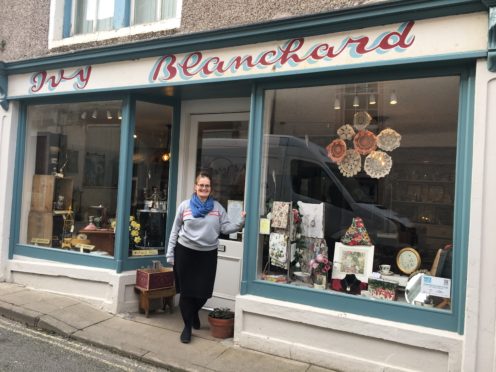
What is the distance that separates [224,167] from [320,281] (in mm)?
2101

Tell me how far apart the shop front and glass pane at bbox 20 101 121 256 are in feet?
0.09

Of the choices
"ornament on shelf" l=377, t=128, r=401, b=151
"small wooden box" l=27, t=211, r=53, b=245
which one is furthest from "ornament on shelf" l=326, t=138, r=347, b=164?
"small wooden box" l=27, t=211, r=53, b=245

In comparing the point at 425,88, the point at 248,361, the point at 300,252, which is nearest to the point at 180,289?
the point at 248,361

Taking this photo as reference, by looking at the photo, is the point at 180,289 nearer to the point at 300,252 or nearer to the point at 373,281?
Answer: the point at 300,252

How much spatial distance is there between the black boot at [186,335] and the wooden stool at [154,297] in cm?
85

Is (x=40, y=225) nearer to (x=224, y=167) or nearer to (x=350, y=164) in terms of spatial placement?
(x=224, y=167)

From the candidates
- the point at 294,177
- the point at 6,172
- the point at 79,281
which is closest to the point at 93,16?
the point at 6,172

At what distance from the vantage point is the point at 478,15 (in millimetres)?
3582

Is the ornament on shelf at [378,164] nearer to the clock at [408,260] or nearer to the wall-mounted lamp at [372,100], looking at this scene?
the wall-mounted lamp at [372,100]

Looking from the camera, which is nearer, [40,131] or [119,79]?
[119,79]

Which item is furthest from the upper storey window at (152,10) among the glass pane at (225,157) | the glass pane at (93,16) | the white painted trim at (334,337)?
the white painted trim at (334,337)

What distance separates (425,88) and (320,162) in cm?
130

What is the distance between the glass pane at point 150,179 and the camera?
585 cm

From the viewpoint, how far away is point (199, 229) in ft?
15.2
